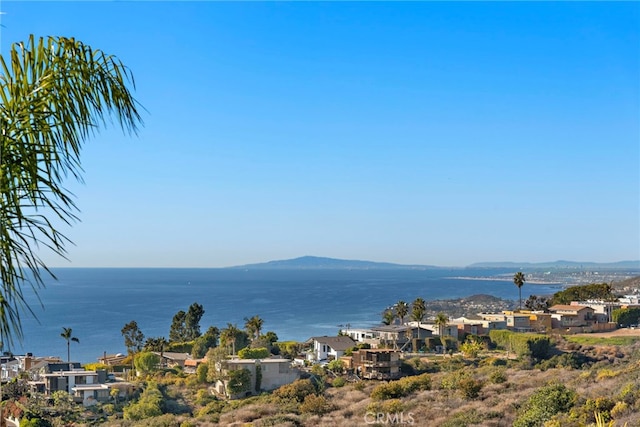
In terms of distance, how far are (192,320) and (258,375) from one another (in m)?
31.9

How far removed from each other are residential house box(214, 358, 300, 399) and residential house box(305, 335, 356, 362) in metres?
12.0

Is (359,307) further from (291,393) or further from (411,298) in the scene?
(291,393)

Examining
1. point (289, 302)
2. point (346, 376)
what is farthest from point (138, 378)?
point (289, 302)

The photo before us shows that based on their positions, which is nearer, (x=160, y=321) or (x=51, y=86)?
(x=51, y=86)

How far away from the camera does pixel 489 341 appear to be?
201 ft

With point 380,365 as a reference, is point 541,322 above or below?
above

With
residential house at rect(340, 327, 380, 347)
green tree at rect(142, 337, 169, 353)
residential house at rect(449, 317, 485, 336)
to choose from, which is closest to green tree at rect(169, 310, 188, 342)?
green tree at rect(142, 337, 169, 353)

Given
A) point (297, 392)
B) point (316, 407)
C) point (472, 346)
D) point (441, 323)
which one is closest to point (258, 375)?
point (297, 392)

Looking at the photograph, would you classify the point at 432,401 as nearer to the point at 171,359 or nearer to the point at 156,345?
the point at 171,359

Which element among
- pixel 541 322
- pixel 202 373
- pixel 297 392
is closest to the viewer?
pixel 297 392

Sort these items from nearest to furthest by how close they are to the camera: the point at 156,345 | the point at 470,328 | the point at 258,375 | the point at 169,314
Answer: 1. the point at 258,375
2. the point at 156,345
3. the point at 470,328
4. the point at 169,314

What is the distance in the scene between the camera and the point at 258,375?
143ft

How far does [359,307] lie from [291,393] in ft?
364

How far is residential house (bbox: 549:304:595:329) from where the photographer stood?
65938mm
